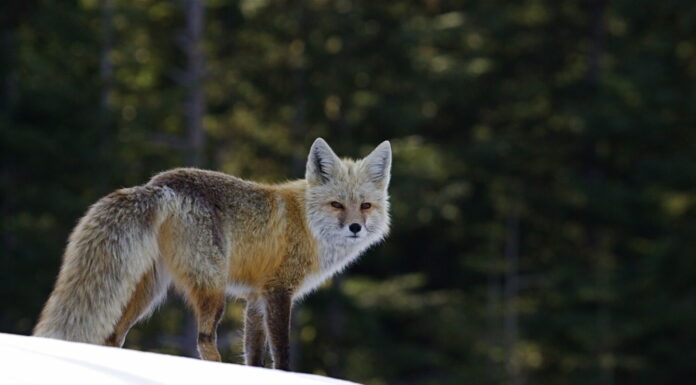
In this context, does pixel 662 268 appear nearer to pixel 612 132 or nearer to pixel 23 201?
pixel 612 132

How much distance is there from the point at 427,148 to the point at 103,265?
19581 mm

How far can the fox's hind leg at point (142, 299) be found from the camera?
682 cm

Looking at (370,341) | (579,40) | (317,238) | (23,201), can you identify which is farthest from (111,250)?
(579,40)

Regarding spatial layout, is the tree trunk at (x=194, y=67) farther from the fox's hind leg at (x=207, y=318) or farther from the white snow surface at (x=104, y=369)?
the white snow surface at (x=104, y=369)

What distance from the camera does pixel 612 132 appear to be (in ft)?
100

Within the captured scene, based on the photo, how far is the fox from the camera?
21.0ft

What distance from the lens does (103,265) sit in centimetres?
639

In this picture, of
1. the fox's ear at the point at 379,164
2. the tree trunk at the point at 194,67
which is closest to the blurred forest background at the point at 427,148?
the tree trunk at the point at 194,67

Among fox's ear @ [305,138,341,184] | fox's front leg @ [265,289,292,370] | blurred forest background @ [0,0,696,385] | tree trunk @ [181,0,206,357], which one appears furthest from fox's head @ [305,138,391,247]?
tree trunk @ [181,0,206,357]

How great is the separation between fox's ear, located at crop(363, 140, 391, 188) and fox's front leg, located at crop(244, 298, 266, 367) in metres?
1.34

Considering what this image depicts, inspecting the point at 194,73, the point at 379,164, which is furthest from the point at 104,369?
the point at 194,73

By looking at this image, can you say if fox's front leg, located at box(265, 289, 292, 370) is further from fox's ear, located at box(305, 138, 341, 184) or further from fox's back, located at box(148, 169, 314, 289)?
fox's ear, located at box(305, 138, 341, 184)

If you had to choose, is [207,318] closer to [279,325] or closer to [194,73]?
[279,325]

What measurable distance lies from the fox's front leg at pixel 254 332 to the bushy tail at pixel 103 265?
104 cm
